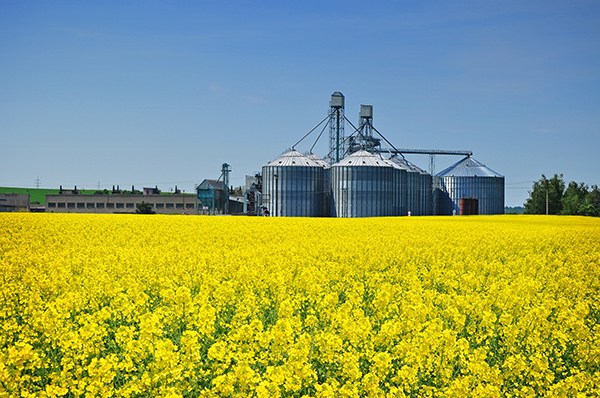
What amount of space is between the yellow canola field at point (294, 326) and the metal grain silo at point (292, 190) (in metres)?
43.8

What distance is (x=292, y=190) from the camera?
61.1m

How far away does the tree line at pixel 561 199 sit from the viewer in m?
86.4

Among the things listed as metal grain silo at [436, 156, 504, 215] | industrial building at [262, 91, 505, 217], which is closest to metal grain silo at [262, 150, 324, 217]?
industrial building at [262, 91, 505, 217]

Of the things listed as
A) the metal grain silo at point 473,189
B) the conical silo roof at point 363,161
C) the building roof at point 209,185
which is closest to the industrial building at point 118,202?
the building roof at point 209,185

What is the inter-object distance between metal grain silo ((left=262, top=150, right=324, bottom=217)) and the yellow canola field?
43.8 metres

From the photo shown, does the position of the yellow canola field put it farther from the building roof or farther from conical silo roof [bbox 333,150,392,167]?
the building roof

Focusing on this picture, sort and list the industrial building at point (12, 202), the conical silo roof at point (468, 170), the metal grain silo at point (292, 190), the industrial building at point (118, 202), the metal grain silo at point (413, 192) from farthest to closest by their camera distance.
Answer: the industrial building at point (12, 202), the industrial building at point (118, 202), the conical silo roof at point (468, 170), the metal grain silo at point (413, 192), the metal grain silo at point (292, 190)

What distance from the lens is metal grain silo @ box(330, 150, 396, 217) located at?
59688 mm

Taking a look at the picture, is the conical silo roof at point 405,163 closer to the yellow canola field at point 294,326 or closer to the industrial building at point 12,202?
the yellow canola field at point 294,326

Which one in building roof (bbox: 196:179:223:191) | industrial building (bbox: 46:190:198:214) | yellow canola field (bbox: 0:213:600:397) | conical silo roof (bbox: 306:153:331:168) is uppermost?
conical silo roof (bbox: 306:153:331:168)

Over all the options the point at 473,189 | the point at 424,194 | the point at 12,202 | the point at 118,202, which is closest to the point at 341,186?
the point at 424,194

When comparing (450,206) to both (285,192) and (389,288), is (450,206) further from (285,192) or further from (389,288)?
(389,288)

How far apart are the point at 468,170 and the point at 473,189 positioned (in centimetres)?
409

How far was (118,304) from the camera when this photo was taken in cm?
882
